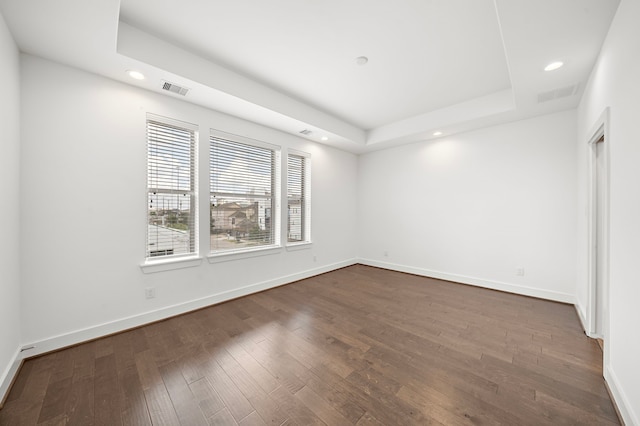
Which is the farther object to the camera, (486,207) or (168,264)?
(486,207)

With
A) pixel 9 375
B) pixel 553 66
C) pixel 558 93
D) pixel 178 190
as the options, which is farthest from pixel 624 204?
pixel 9 375

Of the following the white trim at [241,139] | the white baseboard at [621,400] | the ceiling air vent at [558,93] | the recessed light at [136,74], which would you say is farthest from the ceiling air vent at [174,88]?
the white baseboard at [621,400]

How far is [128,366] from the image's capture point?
2.06m

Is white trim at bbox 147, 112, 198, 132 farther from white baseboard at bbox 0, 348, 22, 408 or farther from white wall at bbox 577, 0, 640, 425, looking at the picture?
white wall at bbox 577, 0, 640, 425

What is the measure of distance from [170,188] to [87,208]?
0.81 metres

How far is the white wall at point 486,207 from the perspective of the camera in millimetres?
3471

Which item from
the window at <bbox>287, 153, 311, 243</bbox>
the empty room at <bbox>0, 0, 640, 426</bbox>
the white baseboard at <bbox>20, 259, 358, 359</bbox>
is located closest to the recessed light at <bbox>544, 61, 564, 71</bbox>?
the empty room at <bbox>0, 0, 640, 426</bbox>

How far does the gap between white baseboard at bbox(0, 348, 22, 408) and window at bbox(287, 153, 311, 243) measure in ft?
10.7

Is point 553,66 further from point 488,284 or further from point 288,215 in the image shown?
point 288,215

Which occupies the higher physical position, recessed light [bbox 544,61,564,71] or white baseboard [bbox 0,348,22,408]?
recessed light [bbox 544,61,564,71]

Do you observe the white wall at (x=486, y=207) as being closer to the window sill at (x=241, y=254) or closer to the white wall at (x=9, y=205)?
the window sill at (x=241, y=254)

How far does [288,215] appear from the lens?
178 inches

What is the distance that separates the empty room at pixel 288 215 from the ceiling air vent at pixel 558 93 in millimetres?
35

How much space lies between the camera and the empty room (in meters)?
1.68
